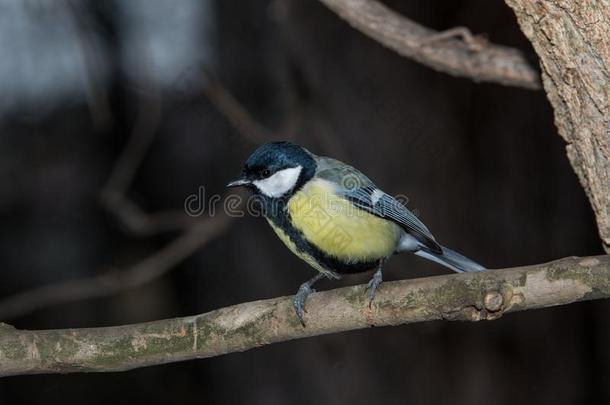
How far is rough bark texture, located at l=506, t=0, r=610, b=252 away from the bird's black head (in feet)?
2.46

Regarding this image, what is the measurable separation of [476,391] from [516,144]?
1.01m

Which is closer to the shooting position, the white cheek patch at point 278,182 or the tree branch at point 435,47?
the white cheek patch at point 278,182

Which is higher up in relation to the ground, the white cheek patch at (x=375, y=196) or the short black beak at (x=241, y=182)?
the short black beak at (x=241, y=182)

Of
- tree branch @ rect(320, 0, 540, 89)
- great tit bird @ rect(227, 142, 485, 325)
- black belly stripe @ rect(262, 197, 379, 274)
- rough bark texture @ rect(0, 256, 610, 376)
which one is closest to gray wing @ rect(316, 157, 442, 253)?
great tit bird @ rect(227, 142, 485, 325)

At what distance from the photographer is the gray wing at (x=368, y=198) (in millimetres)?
2234

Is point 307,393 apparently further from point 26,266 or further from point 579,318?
point 26,266

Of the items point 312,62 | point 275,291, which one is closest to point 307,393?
point 275,291

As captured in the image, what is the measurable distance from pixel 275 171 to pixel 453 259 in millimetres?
652

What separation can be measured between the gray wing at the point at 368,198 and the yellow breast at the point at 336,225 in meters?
0.03

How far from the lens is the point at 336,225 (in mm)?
2141

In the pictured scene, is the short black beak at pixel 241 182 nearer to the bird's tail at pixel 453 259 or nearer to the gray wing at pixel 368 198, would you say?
the gray wing at pixel 368 198

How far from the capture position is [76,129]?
461 centimetres

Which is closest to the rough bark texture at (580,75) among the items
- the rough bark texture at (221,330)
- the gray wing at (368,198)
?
the rough bark texture at (221,330)

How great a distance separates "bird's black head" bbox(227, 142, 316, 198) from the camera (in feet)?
7.22
